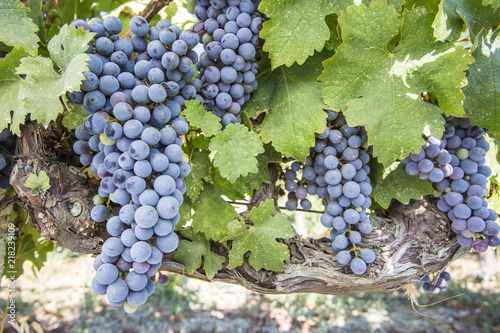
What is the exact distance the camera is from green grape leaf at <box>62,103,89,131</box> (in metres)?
0.90

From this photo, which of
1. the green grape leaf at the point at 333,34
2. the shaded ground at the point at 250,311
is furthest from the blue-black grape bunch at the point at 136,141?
the shaded ground at the point at 250,311

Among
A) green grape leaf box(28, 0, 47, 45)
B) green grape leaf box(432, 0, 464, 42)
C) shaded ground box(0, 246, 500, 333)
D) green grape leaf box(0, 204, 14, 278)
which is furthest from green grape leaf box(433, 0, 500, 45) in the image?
shaded ground box(0, 246, 500, 333)

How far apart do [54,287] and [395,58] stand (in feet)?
18.2

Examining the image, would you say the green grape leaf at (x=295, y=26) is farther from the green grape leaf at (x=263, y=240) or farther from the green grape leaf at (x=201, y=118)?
the green grape leaf at (x=263, y=240)

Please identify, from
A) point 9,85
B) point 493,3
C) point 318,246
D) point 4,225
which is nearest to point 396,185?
point 318,246

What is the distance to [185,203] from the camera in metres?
0.97

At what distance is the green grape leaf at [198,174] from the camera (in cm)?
95

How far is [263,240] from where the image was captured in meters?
0.98

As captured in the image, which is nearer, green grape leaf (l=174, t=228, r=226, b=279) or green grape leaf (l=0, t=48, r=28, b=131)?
green grape leaf (l=0, t=48, r=28, b=131)

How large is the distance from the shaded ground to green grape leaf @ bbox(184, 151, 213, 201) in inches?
135

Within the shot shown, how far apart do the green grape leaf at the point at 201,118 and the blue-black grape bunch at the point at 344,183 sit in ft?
1.05

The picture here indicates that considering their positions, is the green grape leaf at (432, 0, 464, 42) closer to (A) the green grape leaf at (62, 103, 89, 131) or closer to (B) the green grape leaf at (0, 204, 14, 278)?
(A) the green grape leaf at (62, 103, 89, 131)

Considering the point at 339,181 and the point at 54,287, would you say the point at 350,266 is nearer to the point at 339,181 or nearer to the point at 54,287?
the point at 339,181

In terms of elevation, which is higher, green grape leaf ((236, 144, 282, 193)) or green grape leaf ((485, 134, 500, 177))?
green grape leaf ((236, 144, 282, 193))
